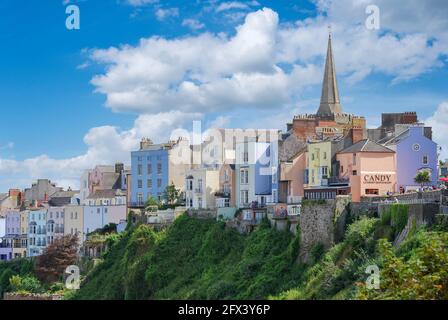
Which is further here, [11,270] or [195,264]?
[11,270]

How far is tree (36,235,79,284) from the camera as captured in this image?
7862 centimetres

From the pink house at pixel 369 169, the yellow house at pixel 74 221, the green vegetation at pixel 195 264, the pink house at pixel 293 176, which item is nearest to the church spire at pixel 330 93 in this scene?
the pink house at pixel 293 176

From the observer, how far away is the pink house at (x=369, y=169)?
2096 inches

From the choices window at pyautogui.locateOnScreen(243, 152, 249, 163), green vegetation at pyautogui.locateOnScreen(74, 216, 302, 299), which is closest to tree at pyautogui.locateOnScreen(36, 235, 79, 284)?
green vegetation at pyautogui.locateOnScreen(74, 216, 302, 299)

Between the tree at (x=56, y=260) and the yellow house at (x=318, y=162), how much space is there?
1146 inches

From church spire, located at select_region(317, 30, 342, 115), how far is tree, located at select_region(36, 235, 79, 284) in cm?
2597

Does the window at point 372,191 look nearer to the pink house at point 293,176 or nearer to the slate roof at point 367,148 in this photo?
the slate roof at point 367,148

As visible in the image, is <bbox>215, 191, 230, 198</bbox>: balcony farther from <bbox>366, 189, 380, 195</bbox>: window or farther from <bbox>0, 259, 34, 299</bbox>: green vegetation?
<bbox>0, 259, 34, 299</bbox>: green vegetation

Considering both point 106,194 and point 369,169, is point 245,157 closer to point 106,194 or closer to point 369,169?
point 369,169

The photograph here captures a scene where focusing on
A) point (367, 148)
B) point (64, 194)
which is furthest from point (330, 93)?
point (64, 194)

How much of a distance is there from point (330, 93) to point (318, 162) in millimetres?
22272

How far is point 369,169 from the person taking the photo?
53688 millimetres

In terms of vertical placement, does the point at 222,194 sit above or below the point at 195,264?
above

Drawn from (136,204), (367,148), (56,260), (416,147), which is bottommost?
(56,260)
